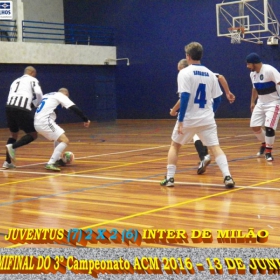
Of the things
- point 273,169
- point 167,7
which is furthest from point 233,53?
point 273,169

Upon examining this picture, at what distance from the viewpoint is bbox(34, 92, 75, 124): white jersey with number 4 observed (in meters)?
8.70

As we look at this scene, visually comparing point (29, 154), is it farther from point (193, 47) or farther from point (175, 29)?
point (175, 29)

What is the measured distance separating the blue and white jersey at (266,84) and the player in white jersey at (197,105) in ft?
8.43

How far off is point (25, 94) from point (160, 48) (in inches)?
617

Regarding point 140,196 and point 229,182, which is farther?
point 229,182

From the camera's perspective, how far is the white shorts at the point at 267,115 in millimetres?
8914

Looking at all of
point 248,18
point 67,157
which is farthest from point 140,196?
point 248,18

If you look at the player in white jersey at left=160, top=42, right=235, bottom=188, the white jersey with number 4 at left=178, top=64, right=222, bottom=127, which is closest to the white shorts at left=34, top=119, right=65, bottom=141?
the player in white jersey at left=160, top=42, right=235, bottom=188

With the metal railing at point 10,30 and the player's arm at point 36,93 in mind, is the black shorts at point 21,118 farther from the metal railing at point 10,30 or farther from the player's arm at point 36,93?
the metal railing at point 10,30

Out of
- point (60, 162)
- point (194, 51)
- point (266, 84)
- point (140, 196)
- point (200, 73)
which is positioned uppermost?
point (194, 51)

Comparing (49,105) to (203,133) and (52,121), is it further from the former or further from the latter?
(203,133)

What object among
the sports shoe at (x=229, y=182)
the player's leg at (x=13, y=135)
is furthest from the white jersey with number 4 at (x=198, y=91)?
the player's leg at (x=13, y=135)

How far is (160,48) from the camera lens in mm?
24078

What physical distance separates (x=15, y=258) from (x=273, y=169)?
4909mm
